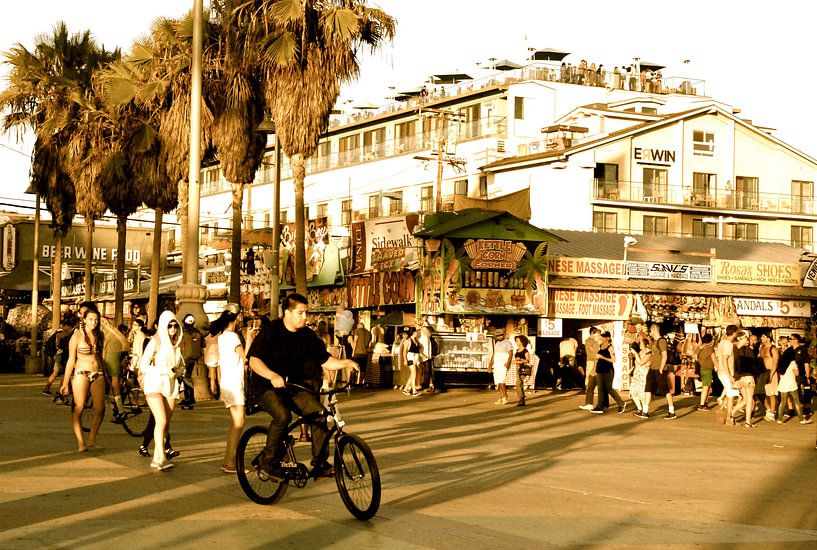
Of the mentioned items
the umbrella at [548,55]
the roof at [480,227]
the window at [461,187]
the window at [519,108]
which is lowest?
the roof at [480,227]

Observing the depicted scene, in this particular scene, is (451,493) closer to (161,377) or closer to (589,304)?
(161,377)

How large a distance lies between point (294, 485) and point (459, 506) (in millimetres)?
1463

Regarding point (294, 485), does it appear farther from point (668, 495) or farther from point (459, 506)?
point (668, 495)

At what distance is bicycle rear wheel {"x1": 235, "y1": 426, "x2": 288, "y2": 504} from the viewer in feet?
36.1

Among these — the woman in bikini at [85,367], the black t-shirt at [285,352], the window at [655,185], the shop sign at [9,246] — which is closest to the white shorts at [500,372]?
the woman in bikini at [85,367]

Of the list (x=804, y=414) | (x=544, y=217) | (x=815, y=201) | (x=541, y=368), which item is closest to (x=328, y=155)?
(x=544, y=217)

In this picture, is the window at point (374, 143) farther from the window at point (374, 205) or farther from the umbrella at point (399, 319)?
the umbrella at point (399, 319)

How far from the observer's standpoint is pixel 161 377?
13.8 m

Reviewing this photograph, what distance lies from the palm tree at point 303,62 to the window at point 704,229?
40252mm

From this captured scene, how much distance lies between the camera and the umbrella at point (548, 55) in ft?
268

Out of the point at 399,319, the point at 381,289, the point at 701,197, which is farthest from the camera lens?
the point at 701,197

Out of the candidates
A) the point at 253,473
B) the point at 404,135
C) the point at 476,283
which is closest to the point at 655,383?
the point at 476,283

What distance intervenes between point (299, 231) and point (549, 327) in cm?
902

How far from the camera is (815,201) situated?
70.3 metres
